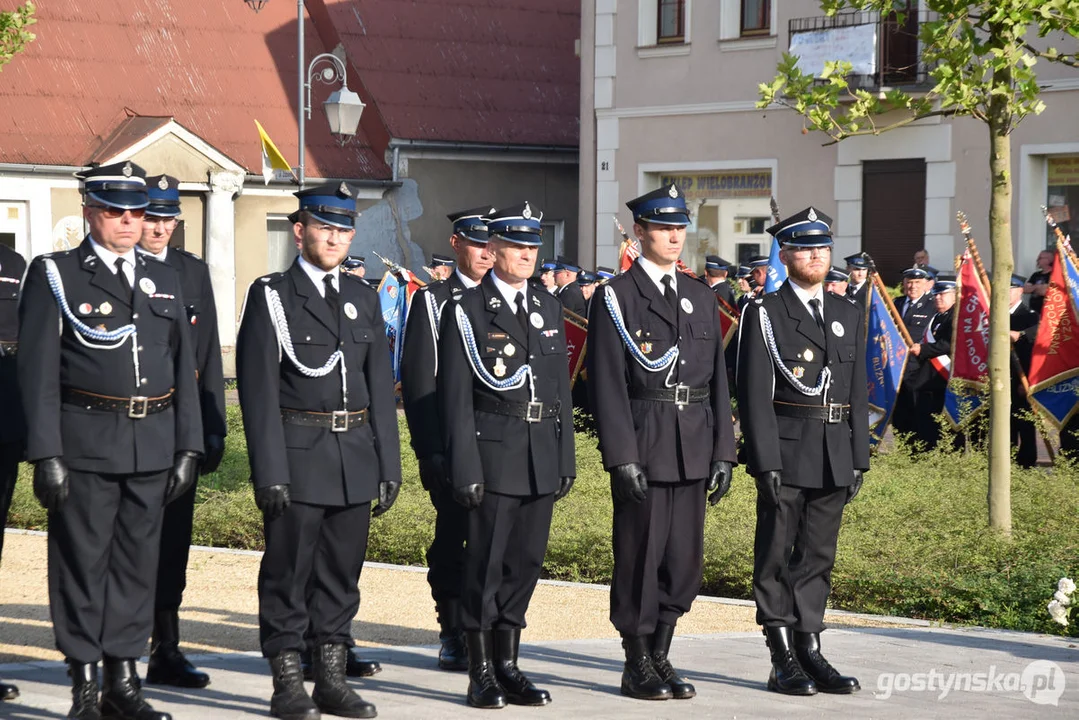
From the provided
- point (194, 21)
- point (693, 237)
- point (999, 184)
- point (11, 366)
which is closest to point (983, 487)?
point (999, 184)

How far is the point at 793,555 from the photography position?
25.1ft

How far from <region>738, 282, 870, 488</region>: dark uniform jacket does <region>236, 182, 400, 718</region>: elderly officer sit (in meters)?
1.57

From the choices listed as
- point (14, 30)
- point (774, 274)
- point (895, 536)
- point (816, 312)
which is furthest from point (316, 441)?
point (14, 30)

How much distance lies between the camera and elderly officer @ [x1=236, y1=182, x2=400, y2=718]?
671cm

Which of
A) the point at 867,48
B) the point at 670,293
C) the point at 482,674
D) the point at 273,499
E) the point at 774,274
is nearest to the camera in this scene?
the point at 273,499

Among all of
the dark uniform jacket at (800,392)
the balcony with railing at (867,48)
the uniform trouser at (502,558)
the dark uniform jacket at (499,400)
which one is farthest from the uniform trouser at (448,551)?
the balcony with railing at (867,48)

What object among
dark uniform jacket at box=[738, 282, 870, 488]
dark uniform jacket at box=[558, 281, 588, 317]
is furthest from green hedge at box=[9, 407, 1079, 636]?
dark uniform jacket at box=[558, 281, 588, 317]

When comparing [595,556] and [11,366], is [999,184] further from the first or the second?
[11,366]

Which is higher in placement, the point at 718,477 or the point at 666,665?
the point at 718,477

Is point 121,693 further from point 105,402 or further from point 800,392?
point 800,392

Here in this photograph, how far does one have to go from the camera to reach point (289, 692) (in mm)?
6598

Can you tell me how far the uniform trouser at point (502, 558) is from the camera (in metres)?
7.11

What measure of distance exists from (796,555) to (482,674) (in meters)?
1.56

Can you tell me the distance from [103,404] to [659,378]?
2310 millimetres
